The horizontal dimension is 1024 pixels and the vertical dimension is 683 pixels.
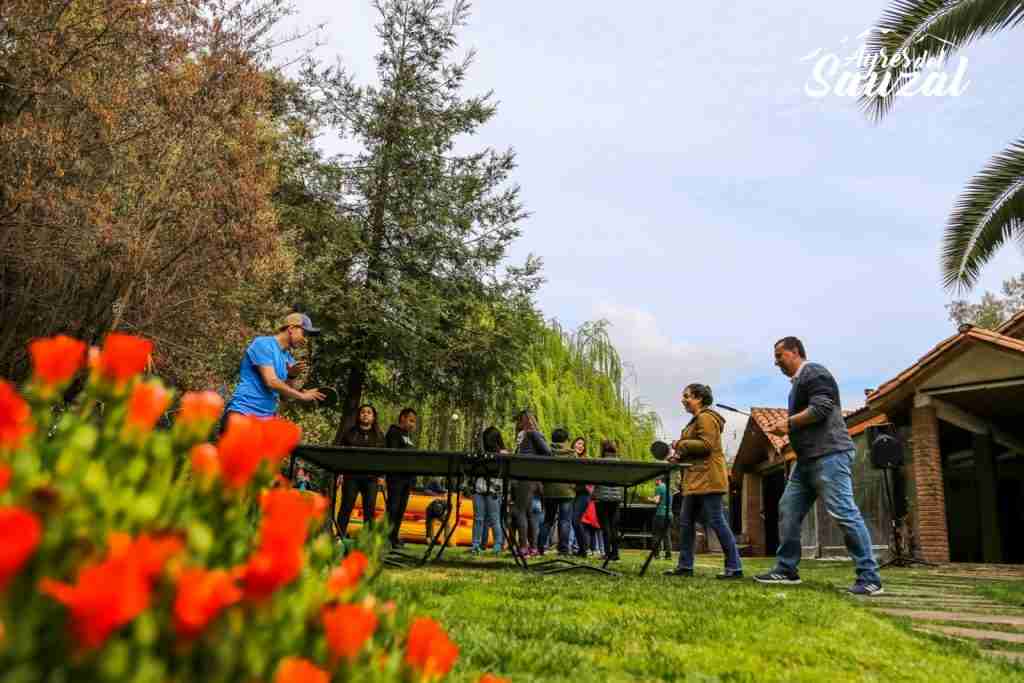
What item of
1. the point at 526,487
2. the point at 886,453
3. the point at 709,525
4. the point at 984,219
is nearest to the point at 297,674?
the point at 709,525

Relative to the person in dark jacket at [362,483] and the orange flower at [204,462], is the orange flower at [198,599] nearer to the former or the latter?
the orange flower at [204,462]

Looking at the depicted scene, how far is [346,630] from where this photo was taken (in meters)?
0.79

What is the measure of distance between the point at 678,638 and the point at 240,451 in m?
3.31

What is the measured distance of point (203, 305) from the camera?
32.4 ft

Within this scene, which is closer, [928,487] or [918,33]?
[918,33]

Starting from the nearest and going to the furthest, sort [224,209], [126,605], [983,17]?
[126,605]
[224,209]
[983,17]

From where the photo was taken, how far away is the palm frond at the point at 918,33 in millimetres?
10445

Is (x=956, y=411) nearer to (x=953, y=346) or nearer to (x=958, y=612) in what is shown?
(x=953, y=346)

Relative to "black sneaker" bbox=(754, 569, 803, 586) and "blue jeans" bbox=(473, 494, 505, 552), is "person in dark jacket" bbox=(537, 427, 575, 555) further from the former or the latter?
"black sneaker" bbox=(754, 569, 803, 586)

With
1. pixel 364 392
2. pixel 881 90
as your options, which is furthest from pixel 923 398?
pixel 364 392

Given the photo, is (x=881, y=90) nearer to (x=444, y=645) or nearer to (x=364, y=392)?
(x=364, y=392)

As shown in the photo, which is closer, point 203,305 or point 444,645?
point 444,645

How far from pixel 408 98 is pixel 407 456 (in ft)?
38.9

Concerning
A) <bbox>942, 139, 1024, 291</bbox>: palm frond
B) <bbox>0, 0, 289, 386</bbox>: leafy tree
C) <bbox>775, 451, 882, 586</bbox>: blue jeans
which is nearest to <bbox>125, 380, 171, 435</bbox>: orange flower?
<bbox>775, 451, 882, 586</bbox>: blue jeans
